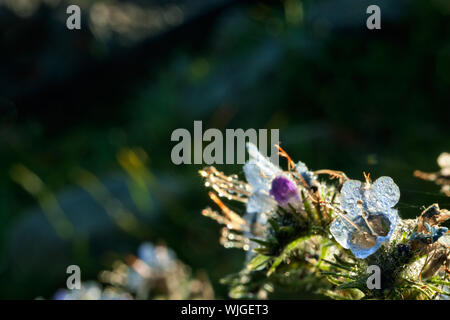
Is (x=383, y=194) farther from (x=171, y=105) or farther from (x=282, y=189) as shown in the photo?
(x=171, y=105)

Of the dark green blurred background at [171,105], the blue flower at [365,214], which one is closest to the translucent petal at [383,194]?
the blue flower at [365,214]

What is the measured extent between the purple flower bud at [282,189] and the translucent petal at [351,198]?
159 mm

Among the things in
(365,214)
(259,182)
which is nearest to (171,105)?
(259,182)

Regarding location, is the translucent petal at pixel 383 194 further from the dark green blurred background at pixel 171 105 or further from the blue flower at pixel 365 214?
the dark green blurred background at pixel 171 105

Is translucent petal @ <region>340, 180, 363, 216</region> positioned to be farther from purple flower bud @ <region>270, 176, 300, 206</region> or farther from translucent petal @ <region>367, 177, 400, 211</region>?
purple flower bud @ <region>270, 176, 300, 206</region>

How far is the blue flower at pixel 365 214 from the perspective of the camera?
2.95ft

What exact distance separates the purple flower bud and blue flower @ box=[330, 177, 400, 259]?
152 mm

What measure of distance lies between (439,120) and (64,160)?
4039 mm

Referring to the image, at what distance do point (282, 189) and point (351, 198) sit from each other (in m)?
0.18

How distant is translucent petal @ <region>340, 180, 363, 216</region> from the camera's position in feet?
2.97

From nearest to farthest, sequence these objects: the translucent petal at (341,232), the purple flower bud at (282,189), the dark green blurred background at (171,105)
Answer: the translucent petal at (341,232) → the purple flower bud at (282,189) → the dark green blurred background at (171,105)

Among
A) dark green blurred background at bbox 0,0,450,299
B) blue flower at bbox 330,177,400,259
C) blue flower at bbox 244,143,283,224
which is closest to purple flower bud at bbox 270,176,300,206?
blue flower at bbox 244,143,283,224

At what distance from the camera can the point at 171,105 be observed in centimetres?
646
